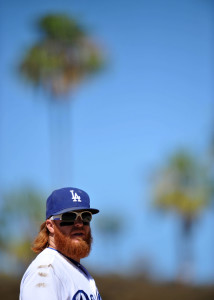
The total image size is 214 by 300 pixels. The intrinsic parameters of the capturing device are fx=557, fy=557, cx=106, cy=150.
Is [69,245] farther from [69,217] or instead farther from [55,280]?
[55,280]

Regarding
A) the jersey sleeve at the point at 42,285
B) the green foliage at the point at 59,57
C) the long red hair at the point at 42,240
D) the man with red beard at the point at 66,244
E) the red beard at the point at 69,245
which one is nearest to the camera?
the jersey sleeve at the point at 42,285

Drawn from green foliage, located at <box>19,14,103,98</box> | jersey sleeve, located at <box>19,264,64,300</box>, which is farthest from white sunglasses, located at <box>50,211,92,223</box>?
green foliage, located at <box>19,14,103,98</box>

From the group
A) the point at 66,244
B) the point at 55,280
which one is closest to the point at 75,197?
the point at 66,244

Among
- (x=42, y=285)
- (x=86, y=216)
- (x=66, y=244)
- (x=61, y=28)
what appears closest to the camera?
(x=42, y=285)

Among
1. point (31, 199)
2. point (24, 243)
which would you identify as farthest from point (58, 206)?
point (31, 199)

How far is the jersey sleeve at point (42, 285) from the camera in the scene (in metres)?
3.32

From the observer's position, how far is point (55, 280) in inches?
136

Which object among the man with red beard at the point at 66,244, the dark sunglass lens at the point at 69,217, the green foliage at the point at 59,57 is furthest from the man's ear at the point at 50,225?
the green foliage at the point at 59,57

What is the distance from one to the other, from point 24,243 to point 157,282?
12.3m

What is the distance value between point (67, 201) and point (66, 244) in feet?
0.94

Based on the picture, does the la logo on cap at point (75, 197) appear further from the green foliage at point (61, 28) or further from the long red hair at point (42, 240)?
the green foliage at point (61, 28)

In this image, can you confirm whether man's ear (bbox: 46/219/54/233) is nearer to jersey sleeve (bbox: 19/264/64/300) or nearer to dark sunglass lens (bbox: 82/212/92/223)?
dark sunglass lens (bbox: 82/212/92/223)

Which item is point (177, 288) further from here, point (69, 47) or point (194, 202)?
point (69, 47)

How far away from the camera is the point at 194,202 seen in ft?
94.0
